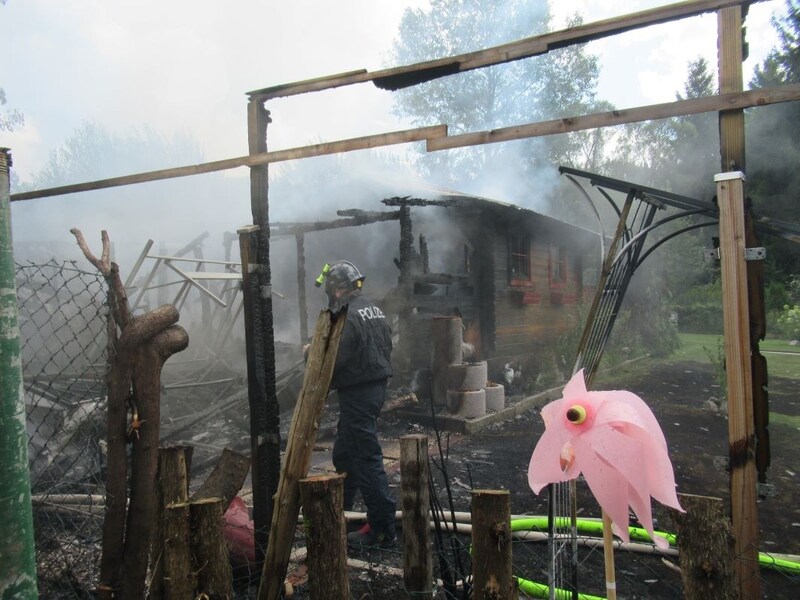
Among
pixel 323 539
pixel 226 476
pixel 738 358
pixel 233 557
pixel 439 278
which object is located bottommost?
pixel 233 557

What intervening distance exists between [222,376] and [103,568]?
707cm

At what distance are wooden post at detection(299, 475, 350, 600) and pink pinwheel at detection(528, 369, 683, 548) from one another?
771 mm

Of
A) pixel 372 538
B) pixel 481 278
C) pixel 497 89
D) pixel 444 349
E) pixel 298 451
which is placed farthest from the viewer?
pixel 497 89

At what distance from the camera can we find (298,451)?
2049 mm

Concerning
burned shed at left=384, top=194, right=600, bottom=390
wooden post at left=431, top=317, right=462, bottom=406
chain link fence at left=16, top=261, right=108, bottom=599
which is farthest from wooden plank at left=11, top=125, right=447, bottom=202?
wooden post at left=431, top=317, right=462, bottom=406

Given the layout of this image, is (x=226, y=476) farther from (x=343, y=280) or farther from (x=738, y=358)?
(x=738, y=358)

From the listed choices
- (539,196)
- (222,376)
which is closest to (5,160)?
(222,376)

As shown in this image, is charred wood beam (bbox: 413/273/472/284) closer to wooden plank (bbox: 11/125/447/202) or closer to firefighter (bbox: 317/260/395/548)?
firefighter (bbox: 317/260/395/548)

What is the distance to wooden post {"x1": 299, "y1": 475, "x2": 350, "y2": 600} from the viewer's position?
74.7 inches

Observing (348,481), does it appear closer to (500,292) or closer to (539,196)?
(500,292)

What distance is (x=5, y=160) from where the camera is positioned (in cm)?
163

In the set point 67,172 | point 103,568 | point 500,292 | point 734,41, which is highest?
point 67,172

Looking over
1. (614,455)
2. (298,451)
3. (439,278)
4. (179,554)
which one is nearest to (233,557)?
(179,554)

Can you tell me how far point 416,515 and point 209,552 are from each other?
2.88 feet
